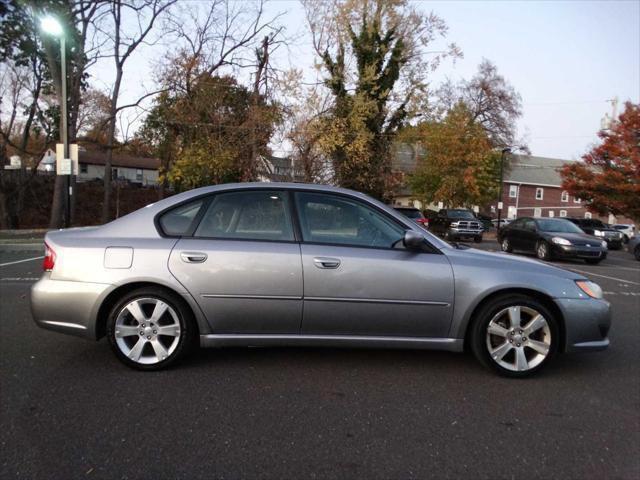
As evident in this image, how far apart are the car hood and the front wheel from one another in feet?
40.5

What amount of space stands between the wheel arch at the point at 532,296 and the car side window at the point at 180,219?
245cm

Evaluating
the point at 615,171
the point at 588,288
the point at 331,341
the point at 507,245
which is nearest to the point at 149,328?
the point at 331,341

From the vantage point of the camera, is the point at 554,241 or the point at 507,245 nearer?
the point at 554,241

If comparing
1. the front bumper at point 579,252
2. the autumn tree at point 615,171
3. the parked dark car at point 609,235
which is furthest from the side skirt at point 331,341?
the autumn tree at point 615,171

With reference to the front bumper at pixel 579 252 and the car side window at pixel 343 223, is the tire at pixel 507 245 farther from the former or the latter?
the car side window at pixel 343 223

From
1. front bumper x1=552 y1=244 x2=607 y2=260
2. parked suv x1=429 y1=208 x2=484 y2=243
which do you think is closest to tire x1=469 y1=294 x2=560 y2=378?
front bumper x1=552 y1=244 x2=607 y2=260

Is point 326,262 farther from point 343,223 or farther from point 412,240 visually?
point 412,240

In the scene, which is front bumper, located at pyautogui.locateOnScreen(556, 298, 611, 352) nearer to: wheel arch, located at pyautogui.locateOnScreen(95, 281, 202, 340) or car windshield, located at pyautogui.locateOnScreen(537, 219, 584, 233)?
wheel arch, located at pyautogui.locateOnScreen(95, 281, 202, 340)

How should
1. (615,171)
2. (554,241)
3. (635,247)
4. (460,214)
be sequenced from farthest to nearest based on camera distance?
A: (460,214), (615,171), (635,247), (554,241)

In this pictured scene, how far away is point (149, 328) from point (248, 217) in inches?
47.5

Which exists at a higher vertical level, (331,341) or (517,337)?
(517,337)

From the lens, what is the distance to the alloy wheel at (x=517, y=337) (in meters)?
4.01

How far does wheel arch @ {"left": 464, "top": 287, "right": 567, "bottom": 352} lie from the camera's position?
13.2 ft

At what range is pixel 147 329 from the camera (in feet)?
13.1
